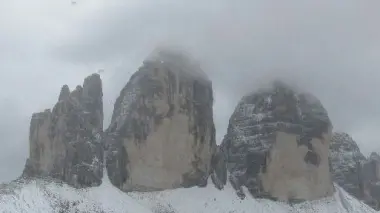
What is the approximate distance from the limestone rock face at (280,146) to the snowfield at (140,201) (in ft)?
10.6

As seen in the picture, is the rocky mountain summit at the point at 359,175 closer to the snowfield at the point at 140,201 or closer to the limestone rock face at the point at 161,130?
the snowfield at the point at 140,201

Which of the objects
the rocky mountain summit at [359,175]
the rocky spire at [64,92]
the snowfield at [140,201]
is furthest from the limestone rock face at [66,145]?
the rocky mountain summit at [359,175]

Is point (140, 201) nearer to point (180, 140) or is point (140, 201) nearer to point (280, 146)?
point (180, 140)

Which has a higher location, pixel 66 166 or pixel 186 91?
pixel 186 91

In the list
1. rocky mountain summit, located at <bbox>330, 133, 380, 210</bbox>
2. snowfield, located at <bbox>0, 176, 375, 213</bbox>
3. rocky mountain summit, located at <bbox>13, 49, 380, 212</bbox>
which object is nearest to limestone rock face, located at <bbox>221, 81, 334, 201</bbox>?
rocky mountain summit, located at <bbox>13, 49, 380, 212</bbox>

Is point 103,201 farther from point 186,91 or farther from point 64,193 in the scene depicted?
point 186,91

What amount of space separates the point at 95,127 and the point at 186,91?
19581mm

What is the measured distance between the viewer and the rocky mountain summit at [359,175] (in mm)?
149625

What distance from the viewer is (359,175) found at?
151m

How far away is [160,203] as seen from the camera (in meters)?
114

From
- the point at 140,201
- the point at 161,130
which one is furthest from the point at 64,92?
the point at 140,201

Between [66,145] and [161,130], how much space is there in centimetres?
1859

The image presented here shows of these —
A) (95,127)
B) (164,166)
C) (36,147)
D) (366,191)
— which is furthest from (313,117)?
(36,147)

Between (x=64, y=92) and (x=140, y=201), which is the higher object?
(x=64, y=92)
